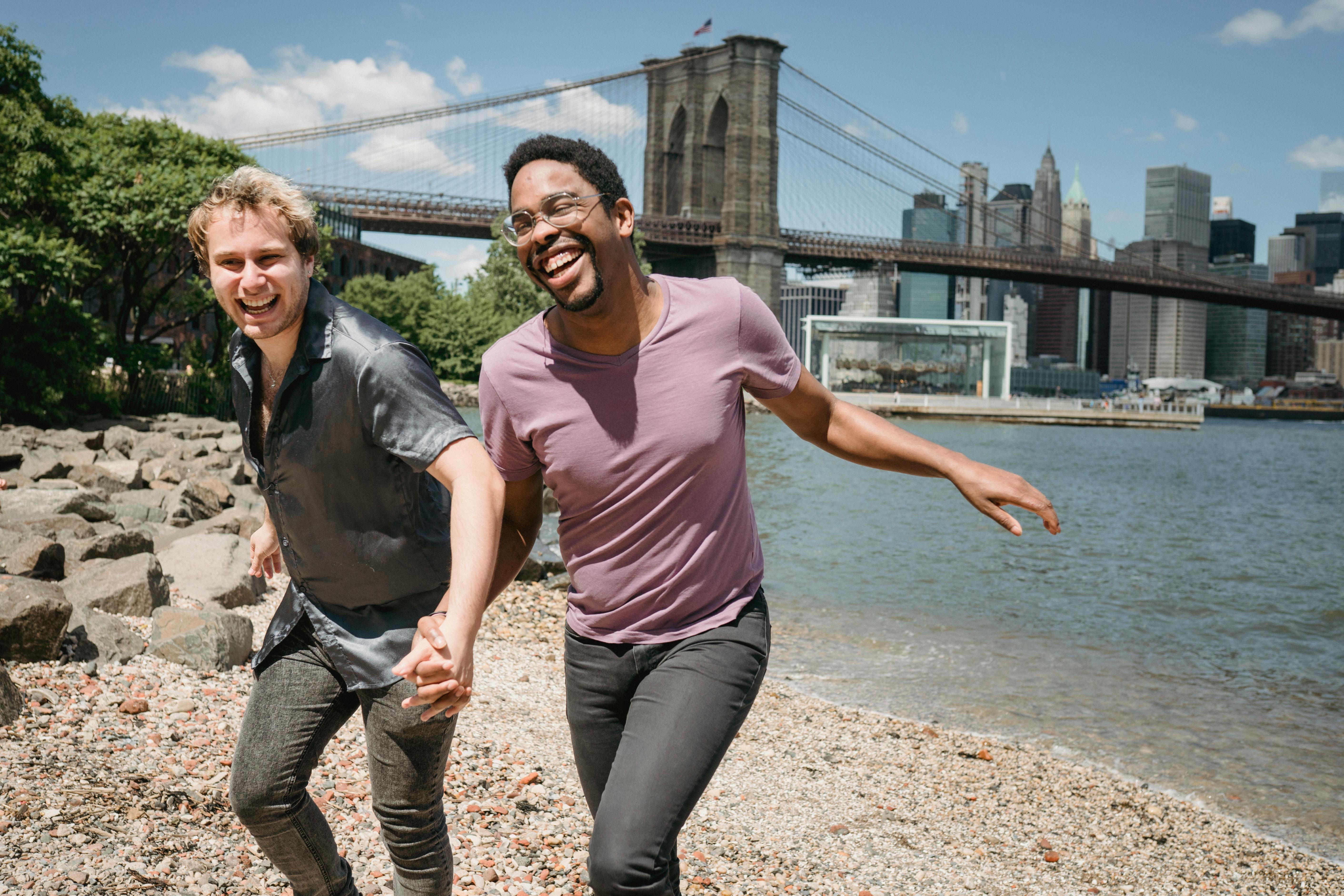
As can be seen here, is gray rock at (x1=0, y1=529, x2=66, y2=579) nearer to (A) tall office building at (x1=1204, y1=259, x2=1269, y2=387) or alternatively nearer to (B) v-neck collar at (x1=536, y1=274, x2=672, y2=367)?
(B) v-neck collar at (x1=536, y1=274, x2=672, y2=367)

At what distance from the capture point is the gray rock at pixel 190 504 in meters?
9.70

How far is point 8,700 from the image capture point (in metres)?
3.97

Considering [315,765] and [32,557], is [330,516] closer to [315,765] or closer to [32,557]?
[315,765]

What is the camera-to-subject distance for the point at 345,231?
58062 mm

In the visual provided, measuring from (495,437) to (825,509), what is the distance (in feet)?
59.1

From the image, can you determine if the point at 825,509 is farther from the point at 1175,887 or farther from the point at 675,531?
the point at 675,531

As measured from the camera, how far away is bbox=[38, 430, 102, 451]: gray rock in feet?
50.0

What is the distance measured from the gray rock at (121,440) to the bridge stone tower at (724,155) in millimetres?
42449

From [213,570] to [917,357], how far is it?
63.3 meters

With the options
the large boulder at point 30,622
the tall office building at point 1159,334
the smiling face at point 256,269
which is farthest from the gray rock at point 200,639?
the tall office building at point 1159,334

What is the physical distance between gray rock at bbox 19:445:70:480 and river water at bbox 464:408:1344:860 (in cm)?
753

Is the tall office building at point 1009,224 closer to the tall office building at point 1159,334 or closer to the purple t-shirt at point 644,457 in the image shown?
the tall office building at point 1159,334

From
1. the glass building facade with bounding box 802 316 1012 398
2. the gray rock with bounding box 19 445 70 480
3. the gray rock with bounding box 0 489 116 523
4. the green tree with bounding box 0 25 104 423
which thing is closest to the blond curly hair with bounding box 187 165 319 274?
the gray rock with bounding box 0 489 116 523

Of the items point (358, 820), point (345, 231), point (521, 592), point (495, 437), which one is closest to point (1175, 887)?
point (358, 820)
